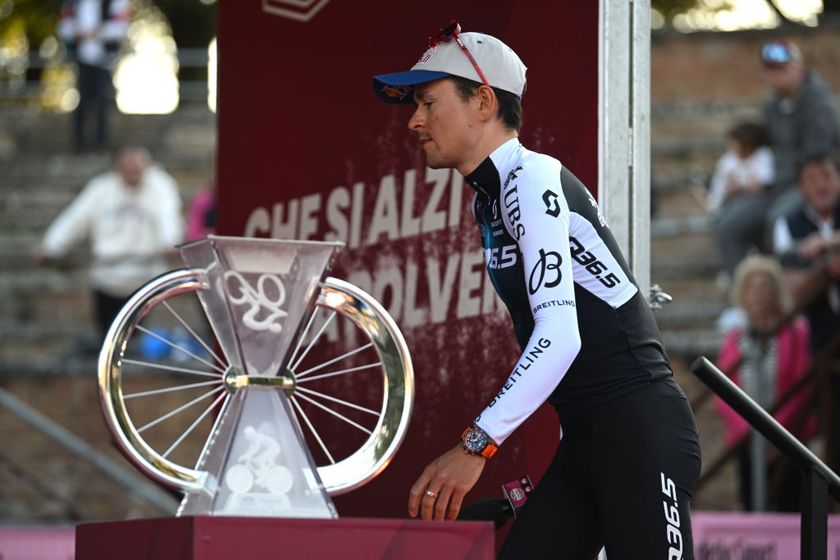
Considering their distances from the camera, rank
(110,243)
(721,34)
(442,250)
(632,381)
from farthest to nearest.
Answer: (721,34) → (110,243) → (442,250) → (632,381)

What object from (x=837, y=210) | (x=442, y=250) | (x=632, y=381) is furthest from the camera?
(x=837, y=210)

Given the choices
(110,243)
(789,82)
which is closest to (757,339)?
(789,82)

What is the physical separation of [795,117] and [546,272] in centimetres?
860

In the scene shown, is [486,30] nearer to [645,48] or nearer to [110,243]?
[645,48]

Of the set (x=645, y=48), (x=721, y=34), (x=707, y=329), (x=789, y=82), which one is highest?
(x=721, y=34)

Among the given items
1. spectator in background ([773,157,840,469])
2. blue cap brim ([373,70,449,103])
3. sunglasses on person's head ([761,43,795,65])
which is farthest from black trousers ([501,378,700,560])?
sunglasses on person's head ([761,43,795,65])

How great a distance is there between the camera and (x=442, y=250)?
539 cm

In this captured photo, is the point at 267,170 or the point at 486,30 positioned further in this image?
the point at 267,170

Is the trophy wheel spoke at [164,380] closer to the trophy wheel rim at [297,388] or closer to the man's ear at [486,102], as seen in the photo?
the trophy wheel rim at [297,388]

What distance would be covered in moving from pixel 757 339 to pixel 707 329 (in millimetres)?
4178

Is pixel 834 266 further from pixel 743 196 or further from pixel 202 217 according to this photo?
pixel 202 217

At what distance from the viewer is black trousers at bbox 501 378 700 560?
12.8ft

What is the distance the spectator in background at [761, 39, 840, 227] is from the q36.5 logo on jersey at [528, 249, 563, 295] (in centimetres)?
822

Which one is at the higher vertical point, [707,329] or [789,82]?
[789,82]
